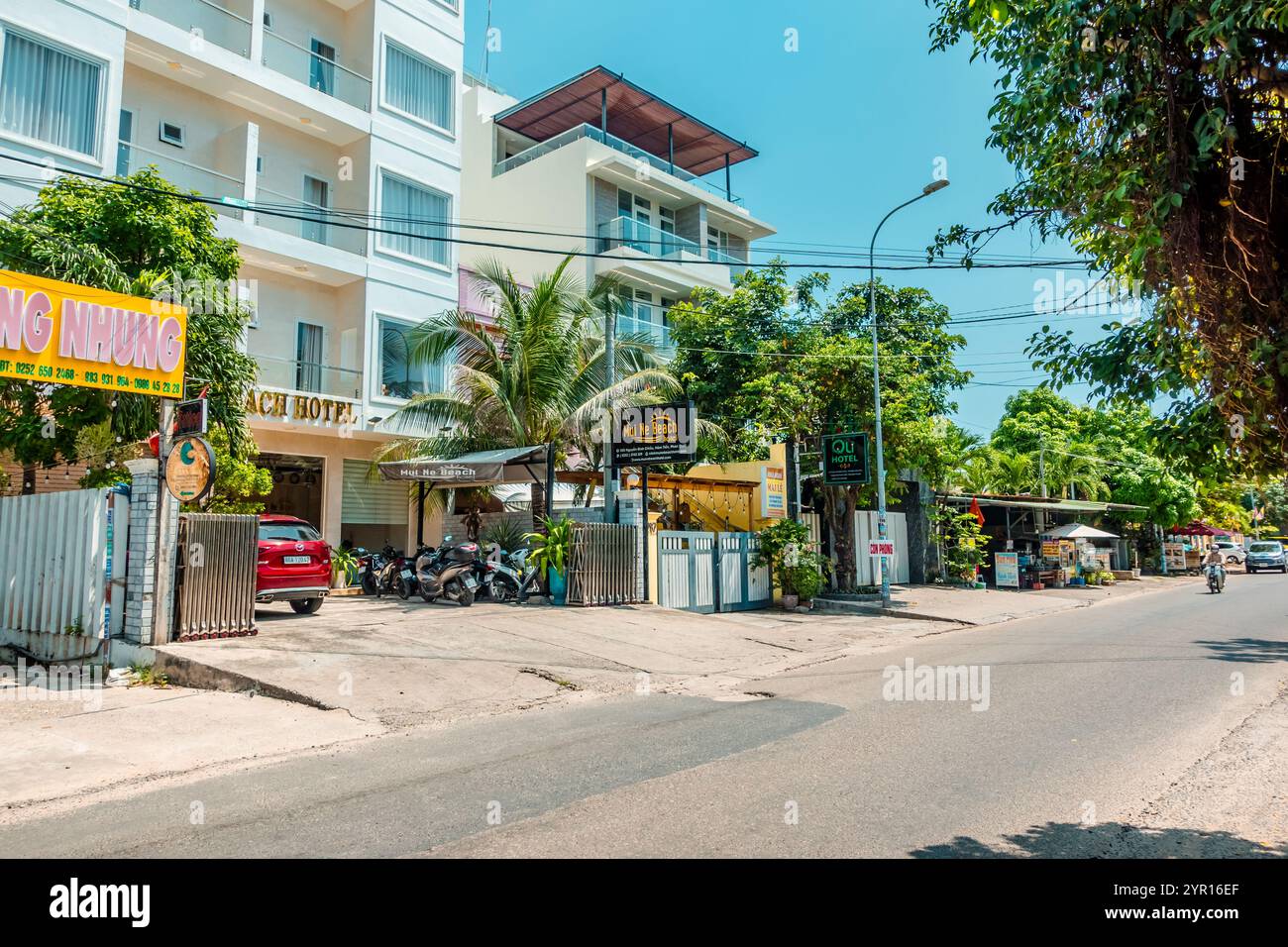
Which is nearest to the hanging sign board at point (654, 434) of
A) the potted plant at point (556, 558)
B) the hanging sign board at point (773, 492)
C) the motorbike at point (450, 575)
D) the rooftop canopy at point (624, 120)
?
the potted plant at point (556, 558)

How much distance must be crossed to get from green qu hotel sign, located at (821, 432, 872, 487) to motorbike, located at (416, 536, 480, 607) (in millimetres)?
8877

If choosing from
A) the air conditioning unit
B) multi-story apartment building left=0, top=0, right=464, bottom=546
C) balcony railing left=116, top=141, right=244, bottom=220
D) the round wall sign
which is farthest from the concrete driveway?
the air conditioning unit

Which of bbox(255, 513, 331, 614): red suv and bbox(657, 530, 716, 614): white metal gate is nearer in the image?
bbox(255, 513, 331, 614): red suv

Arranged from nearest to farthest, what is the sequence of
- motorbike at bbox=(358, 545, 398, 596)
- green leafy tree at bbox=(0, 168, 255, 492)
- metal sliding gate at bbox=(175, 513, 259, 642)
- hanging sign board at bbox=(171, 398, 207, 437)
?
hanging sign board at bbox=(171, 398, 207, 437)
metal sliding gate at bbox=(175, 513, 259, 642)
green leafy tree at bbox=(0, 168, 255, 492)
motorbike at bbox=(358, 545, 398, 596)

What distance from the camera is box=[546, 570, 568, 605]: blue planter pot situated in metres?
16.3

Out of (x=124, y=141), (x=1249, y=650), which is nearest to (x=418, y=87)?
(x=124, y=141)

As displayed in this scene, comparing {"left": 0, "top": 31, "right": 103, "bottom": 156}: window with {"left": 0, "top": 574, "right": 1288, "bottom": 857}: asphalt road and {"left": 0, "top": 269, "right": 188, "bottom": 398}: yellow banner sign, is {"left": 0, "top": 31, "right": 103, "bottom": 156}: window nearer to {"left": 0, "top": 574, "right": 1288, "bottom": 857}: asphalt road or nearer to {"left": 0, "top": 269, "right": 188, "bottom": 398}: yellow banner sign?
{"left": 0, "top": 269, "right": 188, "bottom": 398}: yellow banner sign

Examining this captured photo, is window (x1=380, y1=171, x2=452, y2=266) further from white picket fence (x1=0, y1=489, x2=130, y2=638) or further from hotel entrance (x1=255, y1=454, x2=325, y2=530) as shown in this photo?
white picket fence (x1=0, y1=489, x2=130, y2=638)

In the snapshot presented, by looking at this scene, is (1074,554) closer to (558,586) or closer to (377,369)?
(558,586)

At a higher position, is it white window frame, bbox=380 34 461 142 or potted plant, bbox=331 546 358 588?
white window frame, bbox=380 34 461 142

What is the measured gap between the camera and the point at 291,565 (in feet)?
46.2

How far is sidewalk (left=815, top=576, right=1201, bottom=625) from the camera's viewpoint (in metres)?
19.6

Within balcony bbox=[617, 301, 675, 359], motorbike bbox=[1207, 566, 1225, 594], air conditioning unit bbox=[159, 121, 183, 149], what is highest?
air conditioning unit bbox=[159, 121, 183, 149]

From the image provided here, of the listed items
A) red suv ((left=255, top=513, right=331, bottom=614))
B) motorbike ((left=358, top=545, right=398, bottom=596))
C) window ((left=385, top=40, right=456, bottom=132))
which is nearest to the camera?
red suv ((left=255, top=513, right=331, bottom=614))
